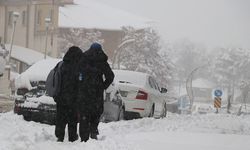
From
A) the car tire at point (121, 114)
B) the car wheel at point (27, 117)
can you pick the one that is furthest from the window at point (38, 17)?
the car wheel at point (27, 117)

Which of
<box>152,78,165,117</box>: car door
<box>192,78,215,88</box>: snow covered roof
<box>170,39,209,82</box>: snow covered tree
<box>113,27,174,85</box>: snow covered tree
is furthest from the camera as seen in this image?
<box>170,39,209,82</box>: snow covered tree

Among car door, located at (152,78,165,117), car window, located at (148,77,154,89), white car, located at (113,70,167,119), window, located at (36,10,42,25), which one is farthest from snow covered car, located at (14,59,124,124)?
window, located at (36,10,42,25)

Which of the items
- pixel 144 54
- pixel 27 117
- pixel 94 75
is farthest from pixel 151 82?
pixel 144 54

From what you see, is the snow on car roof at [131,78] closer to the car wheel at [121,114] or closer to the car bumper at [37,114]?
the car wheel at [121,114]

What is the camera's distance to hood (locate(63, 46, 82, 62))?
33.7 feet

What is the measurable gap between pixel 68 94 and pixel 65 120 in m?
0.45

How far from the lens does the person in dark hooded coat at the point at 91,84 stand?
10.1 metres

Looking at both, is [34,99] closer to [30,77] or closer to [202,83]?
[30,77]

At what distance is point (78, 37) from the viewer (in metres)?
65.6

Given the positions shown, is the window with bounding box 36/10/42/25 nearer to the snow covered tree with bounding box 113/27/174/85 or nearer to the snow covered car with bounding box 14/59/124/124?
the snow covered tree with bounding box 113/27/174/85

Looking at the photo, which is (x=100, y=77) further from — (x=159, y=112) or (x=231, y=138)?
(x=159, y=112)

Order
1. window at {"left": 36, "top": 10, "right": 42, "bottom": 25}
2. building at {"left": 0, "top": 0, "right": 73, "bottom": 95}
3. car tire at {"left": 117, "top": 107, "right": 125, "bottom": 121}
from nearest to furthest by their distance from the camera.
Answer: car tire at {"left": 117, "top": 107, "right": 125, "bottom": 121}
building at {"left": 0, "top": 0, "right": 73, "bottom": 95}
window at {"left": 36, "top": 10, "right": 42, "bottom": 25}

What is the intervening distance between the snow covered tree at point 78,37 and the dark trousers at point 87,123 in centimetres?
5428

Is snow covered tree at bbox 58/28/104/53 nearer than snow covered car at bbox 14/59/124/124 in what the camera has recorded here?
No
